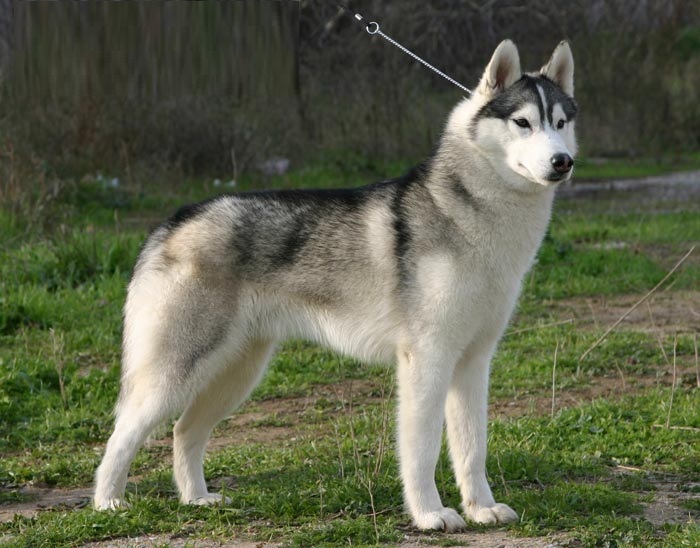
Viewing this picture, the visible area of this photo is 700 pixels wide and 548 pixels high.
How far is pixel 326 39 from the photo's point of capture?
57.5 ft

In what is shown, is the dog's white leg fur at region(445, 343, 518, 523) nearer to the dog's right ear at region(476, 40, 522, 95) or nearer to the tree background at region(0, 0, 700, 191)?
the dog's right ear at region(476, 40, 522, 95)

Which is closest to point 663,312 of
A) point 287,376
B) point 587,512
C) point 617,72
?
point 287,376

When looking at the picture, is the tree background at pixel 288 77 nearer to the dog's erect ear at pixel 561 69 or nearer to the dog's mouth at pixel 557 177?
the dog's erect ear at pixel 561 69

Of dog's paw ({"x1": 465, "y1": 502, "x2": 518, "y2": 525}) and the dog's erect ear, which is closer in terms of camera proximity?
dog's paw ({"x1": 465, "y1": 502, "x2": 518, "y2": 525})

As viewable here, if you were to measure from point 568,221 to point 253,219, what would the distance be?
283 inches

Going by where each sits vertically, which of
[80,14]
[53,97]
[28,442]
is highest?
[80,14]

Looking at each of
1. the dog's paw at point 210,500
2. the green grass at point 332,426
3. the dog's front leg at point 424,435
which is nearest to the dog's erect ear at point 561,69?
the dog's front leg at point 424,435

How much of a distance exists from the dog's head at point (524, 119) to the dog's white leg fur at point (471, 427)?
2.58 ft

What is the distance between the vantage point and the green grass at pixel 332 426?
457 cm

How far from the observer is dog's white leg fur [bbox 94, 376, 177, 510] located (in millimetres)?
4633

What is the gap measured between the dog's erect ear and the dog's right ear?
0.17m

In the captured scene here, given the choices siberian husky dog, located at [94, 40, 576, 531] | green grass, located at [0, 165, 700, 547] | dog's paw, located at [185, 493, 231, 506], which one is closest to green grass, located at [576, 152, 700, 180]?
green grass, located at [0, 165, 700, 547]

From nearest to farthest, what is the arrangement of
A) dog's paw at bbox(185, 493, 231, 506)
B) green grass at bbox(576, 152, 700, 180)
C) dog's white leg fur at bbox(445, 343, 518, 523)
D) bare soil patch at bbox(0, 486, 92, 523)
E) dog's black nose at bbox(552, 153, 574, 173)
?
1. dog's black nose at bbox(552, 153, 574, 173)
2. dog's white leg fur at bbox(445, 343, 518, 523)
3. dog's paw at bbox(185, 493, 231, 506)
4. bare soil patch at bbox(0, 486, 92, 523)
5. green grass at bbox(576, 152, 700, 180)

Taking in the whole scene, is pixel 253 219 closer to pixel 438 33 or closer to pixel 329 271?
pixel 329 271
